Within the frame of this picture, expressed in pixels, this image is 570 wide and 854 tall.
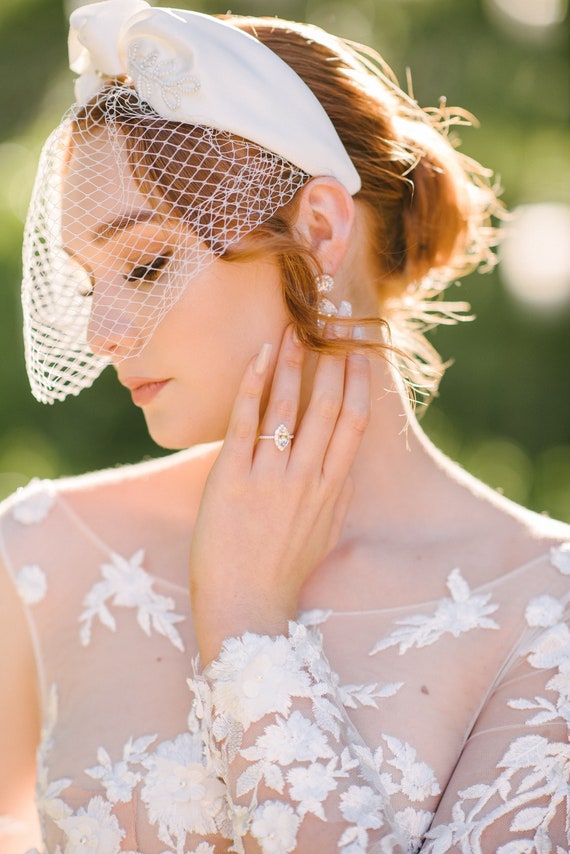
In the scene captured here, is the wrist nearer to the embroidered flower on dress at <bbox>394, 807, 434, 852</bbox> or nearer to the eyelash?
the embroidered flower on dress at <bbox>394, 807, 434, 852</bbox>

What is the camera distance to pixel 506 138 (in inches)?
217

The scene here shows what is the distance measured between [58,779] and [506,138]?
464 cm

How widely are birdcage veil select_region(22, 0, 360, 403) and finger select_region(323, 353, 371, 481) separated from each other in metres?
0.42

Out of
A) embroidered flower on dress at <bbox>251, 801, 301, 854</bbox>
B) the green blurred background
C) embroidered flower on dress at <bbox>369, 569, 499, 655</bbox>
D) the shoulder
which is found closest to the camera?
embroidered flower on dress at <bbox>251, 801, 301, 854</bbox>

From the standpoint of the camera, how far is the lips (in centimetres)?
206

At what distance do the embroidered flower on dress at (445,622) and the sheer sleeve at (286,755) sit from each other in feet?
0.79

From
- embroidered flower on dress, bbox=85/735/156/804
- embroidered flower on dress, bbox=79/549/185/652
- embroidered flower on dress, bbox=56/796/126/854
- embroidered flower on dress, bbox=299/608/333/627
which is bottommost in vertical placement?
embroidered flower on dress, bbox=56/796/126/854

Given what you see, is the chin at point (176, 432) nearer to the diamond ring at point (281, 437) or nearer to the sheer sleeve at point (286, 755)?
the diamond ring at point (281, 437)

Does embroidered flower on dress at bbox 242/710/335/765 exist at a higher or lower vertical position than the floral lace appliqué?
higher

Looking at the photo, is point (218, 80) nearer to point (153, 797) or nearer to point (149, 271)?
point (149, 271)

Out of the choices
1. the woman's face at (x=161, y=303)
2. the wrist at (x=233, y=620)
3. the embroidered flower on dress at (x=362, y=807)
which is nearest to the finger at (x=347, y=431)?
the woman's face at (x=161, y=303)

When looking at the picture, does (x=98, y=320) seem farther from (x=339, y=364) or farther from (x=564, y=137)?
(x=564, y=137)

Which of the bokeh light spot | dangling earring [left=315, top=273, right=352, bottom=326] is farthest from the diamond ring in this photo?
the bokeh light spot

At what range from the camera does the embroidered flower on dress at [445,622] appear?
6.64 feet
